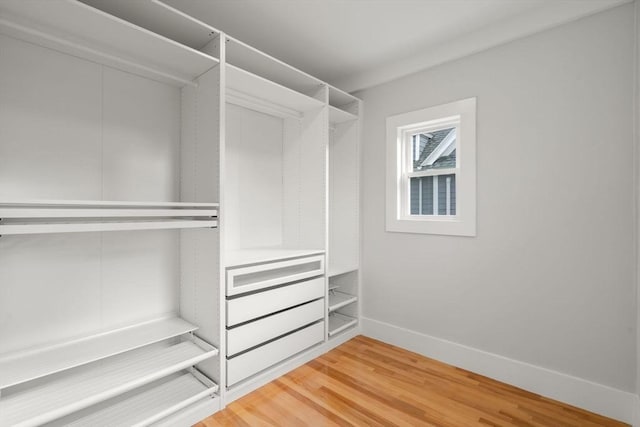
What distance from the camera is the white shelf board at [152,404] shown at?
5.50 feet

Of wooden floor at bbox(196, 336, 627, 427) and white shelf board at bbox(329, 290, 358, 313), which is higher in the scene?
white shelf board at bbox(329, 290, 358, 313)

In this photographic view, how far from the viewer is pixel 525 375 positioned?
2.24 meters

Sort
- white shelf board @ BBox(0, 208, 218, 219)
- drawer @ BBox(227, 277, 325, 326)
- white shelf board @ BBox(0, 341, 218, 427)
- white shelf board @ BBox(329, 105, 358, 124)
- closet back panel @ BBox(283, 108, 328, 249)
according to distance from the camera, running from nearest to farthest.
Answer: white shelf board @ BBox(0, 208, 218, 219)
white shelf board @ BBox(0, 341, 218, 427)
drawer @ BBox(227, 277, 325, 326)
closet back panel @ BBox(283, 108, 328, 249)
white shelf board @ BBox(329, 105, 358, 124)

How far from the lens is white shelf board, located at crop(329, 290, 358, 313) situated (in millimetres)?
2930

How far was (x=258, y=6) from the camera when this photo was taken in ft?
6.79

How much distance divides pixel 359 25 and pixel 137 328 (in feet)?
8.29

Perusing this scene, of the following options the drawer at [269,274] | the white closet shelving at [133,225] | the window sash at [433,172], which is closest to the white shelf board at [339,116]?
the white closet shelving at [133,225]

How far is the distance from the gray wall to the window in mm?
85

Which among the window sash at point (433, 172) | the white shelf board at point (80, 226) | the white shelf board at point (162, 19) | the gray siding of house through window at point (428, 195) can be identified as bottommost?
the white shelf board at point (80, 226)

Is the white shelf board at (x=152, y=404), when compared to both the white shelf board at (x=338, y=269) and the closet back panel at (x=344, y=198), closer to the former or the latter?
the white shelf board at (x=338, y=269)

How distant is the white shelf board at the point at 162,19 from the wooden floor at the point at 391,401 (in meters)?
2.29

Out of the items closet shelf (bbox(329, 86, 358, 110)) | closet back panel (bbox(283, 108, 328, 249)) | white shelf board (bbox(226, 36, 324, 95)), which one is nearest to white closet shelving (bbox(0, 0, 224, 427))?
white shelf board (bbox(226, 36, 324, 95))

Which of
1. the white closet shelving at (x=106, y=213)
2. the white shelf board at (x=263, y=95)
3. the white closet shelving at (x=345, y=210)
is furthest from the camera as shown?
the white closet shelving at (x=345, y=210)

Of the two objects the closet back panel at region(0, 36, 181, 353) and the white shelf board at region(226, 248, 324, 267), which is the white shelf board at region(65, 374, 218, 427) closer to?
the closet back panel at region(0, 36, 181, 353)
